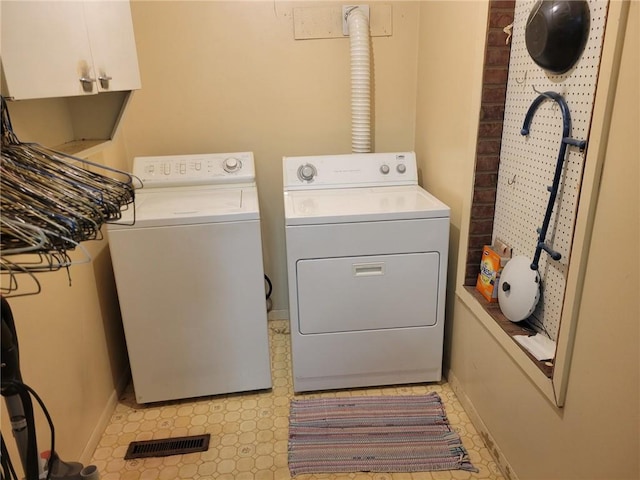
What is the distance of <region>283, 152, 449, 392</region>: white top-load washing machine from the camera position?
196 cm

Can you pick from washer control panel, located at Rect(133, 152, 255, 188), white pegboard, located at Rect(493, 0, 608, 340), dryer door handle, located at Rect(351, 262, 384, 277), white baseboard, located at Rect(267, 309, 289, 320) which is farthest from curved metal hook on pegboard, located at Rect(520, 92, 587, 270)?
white baseboard, located at Rect(267, 309, 289, 320)

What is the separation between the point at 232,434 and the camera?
199cm

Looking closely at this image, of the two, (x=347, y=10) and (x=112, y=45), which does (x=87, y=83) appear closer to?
(x=112, y=45)

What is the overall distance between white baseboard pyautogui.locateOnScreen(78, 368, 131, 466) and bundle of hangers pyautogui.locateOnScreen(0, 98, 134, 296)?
4.15 ft

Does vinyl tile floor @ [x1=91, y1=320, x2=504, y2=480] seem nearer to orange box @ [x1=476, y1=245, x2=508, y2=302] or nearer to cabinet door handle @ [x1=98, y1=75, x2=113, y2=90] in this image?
orange box @ [x1=476, y1=245, x2=508, y2=302]

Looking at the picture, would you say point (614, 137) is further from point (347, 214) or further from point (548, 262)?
point (347, 214)

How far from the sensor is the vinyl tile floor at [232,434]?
1.79 meters

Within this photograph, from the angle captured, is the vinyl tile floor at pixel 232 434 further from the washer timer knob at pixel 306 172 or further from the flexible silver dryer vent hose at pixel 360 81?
the flexible silver dryer vent hose at pixel 360 81

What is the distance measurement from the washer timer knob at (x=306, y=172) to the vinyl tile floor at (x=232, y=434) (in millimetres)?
975

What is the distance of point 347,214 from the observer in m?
1.93

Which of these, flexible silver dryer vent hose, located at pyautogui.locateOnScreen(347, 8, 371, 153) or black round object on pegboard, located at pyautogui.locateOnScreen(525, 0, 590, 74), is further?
flexible silver dryer vent hose, located at pyautogui.locateOnScreen(347, 8, 371, 153)

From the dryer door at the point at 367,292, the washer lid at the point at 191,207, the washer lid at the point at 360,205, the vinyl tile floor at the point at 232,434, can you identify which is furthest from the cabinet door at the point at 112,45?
the vinyl tile floor at the point at 232,434

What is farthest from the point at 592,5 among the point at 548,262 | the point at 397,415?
the point at 397,415

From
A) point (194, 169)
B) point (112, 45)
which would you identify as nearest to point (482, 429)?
point (194, 169)
